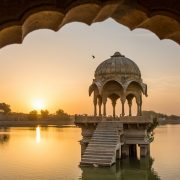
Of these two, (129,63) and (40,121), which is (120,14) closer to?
(129,63)

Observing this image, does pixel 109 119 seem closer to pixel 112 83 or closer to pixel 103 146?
pixel 103 146

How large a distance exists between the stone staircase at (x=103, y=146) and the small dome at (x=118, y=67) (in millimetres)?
4109

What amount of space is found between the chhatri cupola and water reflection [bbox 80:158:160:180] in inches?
166

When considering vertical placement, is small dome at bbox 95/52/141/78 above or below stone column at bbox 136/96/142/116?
above

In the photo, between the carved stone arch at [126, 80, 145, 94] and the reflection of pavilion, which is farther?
the carved stone arch at [126, 80, 145, 94]

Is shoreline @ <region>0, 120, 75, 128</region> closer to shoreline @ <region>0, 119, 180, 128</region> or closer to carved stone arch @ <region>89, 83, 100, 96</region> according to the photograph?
shoreline @ <region>0, 119, 180, 128</region>

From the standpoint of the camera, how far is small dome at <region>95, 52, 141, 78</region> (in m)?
26.0

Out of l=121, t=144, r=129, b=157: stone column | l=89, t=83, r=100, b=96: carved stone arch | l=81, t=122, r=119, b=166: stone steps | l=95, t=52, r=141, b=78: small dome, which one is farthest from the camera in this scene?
l=89, t=83, r=100, b=96: carved stone arch

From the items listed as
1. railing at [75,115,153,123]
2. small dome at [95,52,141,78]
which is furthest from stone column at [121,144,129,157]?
small dome at [95,52,141,78]

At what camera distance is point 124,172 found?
825 inches

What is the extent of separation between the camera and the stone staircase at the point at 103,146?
66.2ft

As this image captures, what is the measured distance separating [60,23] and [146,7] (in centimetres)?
86

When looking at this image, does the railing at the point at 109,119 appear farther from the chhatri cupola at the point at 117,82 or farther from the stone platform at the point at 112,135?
the chhatri cupola at the point at 117,82

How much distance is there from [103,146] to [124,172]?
1.99 m
